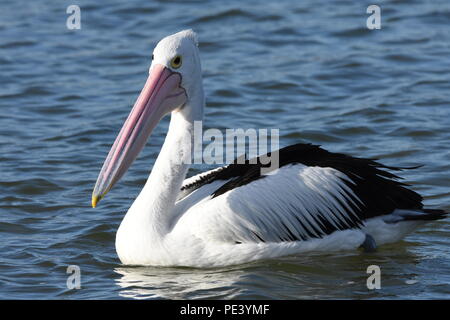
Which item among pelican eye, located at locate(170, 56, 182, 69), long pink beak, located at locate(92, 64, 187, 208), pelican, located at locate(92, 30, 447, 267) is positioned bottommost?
pelican, located at locate(92, 30, 447, 267)

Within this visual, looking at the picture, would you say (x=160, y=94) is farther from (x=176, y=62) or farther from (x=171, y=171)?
(x=171, y=171)

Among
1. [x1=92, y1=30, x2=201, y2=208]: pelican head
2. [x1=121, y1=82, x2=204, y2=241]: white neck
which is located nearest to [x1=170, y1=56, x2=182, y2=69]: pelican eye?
[x1=92, y1=30, x2=201, y2=208]: pelican head

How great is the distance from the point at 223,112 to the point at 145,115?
12.5ft

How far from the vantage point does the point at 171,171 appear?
6500 mm

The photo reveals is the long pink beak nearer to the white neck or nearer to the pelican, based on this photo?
the pelican

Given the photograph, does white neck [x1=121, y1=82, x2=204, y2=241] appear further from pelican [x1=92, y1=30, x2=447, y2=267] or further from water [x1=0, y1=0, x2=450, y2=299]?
water [x1=0, y1=0, x2=450, y2=299]

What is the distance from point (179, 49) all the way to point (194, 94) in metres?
0.34

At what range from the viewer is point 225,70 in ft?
37.8

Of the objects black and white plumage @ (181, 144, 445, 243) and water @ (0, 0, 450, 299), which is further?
black and white plumage @ (181, 144, 445, 243)

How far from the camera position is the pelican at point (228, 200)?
20.7 ft

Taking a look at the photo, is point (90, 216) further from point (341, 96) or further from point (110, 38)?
point (110, 38)

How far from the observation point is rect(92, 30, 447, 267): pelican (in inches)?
248

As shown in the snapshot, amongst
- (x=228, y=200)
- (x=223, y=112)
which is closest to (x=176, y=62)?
(x=228, y=200)

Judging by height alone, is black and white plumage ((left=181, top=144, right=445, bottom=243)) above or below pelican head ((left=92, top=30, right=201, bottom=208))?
below
